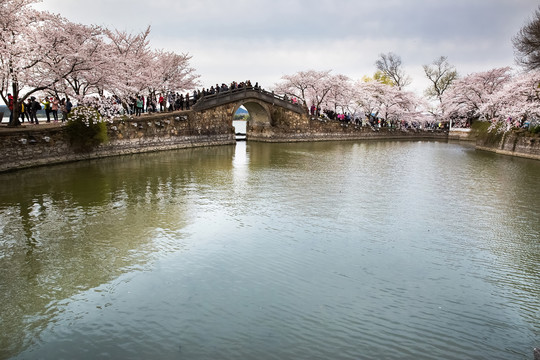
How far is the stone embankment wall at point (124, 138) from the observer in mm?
16797

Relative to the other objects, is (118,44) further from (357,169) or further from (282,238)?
(282,238)

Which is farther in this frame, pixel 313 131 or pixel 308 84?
pixel 308 84

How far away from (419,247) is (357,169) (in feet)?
40.2

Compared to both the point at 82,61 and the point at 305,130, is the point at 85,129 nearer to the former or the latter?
the point at 82,61

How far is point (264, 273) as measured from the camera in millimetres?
6992

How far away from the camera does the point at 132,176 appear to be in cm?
1669

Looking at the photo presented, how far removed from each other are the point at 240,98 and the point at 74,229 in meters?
26.1

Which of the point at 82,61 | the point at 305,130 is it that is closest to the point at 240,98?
the point at 305,130

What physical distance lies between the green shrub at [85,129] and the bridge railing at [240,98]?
33.7 feet

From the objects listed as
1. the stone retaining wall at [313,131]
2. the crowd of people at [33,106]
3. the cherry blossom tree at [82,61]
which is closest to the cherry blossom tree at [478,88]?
the stone retaining wall at [313,131]

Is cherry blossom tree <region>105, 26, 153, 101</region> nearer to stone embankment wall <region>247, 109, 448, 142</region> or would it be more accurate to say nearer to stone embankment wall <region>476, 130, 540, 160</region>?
stone embankment wall <region>247, 109, 448, 142</region>

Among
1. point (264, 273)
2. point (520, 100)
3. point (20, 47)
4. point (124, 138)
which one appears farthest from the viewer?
point (520, 100)

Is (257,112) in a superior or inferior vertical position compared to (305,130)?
superior

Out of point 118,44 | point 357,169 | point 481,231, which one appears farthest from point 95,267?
point 118,44
